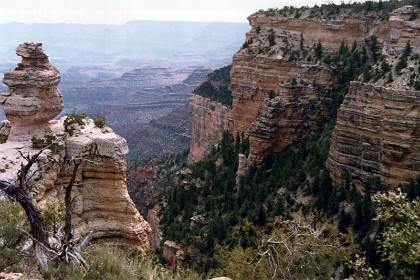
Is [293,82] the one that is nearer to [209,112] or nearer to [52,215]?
[52,215]

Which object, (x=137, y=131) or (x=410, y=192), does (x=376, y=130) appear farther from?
(x=137, y=131)

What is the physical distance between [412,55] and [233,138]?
22918 millimetres

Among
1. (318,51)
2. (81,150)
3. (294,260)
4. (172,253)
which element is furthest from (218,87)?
(294,260)

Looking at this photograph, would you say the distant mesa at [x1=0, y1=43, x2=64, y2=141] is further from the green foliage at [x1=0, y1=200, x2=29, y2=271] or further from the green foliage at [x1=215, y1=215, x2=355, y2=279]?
the green foliage at [x1=215, y1=215, x2=355, y2=279]

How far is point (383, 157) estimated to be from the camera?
2572 cm

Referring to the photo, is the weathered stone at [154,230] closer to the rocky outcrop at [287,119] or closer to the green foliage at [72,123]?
the rocky outcrop at [287,119]

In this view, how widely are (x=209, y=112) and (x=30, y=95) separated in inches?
2008

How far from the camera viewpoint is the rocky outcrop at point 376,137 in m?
24.6

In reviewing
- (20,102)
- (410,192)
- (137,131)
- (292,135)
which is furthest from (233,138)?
(137,131)

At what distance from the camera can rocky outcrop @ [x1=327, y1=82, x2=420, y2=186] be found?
80.8 ft

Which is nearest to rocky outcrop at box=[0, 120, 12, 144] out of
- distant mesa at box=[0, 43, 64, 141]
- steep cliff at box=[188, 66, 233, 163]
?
distant mesa at box=[0, 43, 64, 141]

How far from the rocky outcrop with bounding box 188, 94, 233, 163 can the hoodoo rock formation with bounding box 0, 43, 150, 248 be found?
149 ft

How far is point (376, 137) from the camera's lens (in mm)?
26531

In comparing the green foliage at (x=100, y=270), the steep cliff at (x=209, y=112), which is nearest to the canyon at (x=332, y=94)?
the green foliage at (x=100, y=270)
